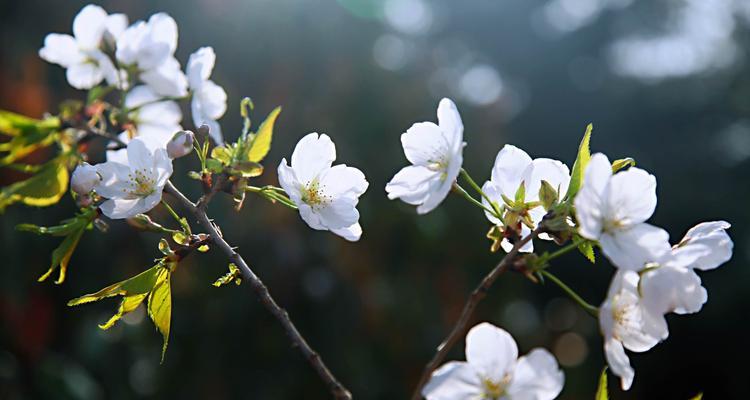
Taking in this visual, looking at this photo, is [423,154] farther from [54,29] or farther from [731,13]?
[731,13]

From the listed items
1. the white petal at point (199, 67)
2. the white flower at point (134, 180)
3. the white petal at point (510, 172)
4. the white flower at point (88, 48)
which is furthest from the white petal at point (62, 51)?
the white petal at point (510, 172)

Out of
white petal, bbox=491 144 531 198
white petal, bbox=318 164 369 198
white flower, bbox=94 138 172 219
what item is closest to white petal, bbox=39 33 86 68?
white flower, bbox=94 138 172 219

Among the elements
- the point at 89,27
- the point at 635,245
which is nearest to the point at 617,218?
the point at 635,245

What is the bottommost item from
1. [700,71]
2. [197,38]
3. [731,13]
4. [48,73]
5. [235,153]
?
[48,73]

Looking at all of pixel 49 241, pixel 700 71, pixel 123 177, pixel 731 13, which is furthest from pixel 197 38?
pixel 731 13

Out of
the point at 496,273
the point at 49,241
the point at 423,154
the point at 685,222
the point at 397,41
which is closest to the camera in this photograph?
the point at 496,273

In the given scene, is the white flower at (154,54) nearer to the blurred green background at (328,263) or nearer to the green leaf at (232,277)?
the green leaf at (232,277)
